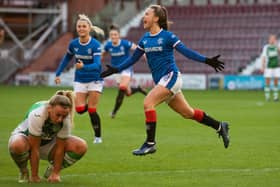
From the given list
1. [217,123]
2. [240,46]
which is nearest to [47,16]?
[240,46]

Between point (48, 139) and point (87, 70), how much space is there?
18.2 ft

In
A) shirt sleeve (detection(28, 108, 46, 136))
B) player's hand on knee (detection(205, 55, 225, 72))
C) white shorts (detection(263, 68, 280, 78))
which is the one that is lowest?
white shorts (detection(263, 68, 280, 78))

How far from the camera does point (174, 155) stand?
1416 cm

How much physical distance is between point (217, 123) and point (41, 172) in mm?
3320

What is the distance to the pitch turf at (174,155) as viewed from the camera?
445 inches

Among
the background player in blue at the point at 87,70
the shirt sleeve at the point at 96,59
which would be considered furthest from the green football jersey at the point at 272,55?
the shirt sleeve at the point at 96,59

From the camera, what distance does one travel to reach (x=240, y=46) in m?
46.7

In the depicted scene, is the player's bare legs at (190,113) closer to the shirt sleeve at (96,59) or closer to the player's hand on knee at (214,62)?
the player's hand on knee at (214,62)

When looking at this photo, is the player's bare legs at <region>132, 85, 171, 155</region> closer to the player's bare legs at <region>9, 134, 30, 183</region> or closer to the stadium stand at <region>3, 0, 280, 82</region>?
the player's bare legs at <region>9, 134, 30, 183</region>

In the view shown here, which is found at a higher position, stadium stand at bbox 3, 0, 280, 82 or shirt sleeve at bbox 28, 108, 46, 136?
shirt sleeve at bbox 28, 108, 46, 136

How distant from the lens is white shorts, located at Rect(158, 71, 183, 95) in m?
13.4

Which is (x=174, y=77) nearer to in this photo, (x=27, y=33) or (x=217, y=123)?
(x=217, y=123)

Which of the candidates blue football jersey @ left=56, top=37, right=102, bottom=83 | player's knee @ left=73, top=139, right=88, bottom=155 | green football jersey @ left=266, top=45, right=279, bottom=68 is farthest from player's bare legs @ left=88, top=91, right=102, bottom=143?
green football jersey @ left=266, top=45, right=279, bottom=68

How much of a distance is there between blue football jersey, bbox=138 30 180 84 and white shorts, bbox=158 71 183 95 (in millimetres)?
63
